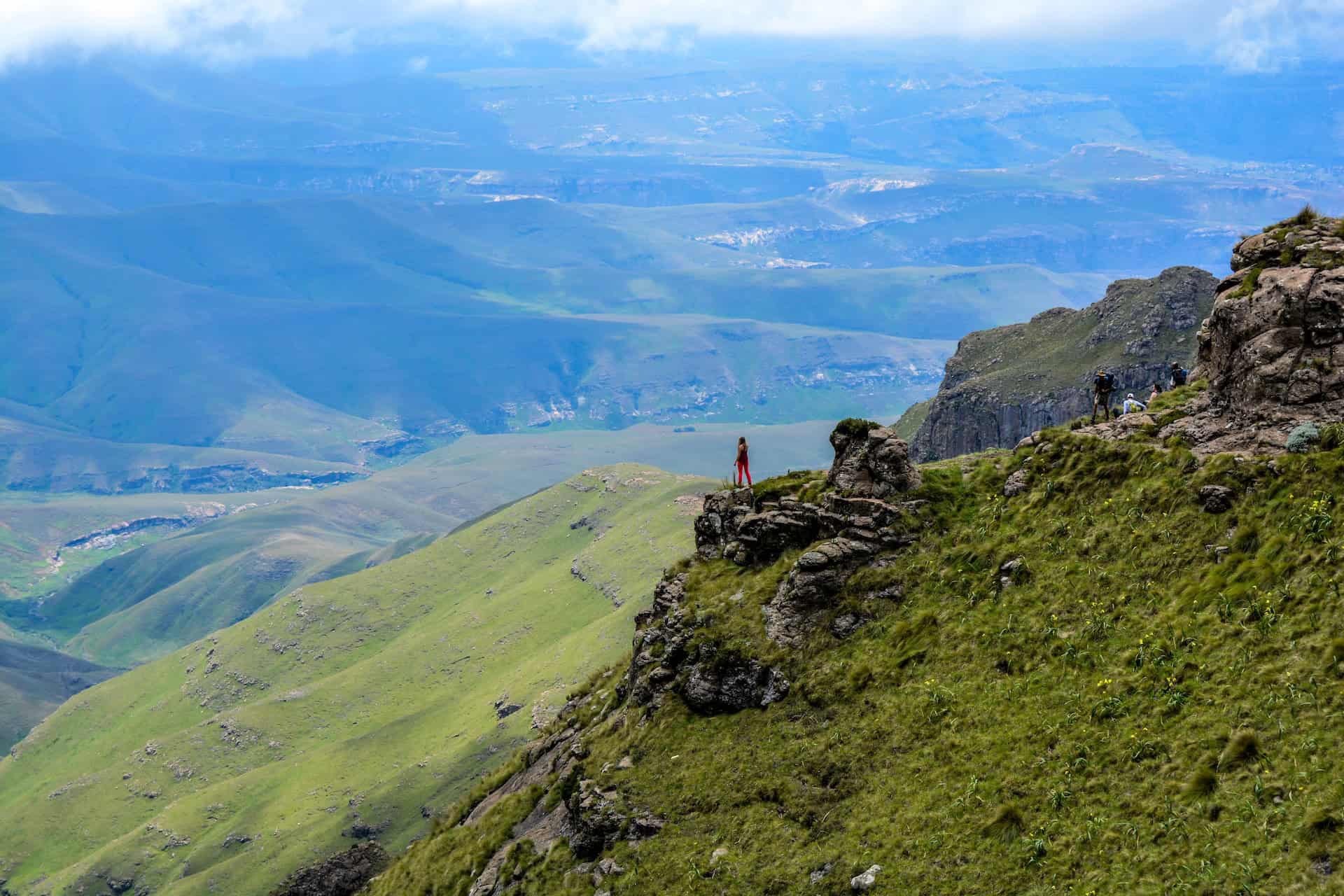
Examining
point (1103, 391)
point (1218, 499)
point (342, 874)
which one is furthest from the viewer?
point (342, 874)

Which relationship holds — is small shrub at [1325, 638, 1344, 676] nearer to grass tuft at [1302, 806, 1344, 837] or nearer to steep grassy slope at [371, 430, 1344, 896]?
steep grassy slope at [371, 430, 1344, 896]

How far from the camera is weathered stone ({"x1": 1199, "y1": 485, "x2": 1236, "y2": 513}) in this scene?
41.9m

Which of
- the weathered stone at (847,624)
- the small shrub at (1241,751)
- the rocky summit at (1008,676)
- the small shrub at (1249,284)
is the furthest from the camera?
the weathered stone at (847,624)

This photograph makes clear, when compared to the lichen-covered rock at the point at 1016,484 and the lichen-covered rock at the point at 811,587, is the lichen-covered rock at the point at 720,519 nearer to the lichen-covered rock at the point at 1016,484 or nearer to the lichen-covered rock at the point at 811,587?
the lichen-covered rock at the point at 811,587

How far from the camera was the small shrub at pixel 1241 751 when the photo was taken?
33.2 m

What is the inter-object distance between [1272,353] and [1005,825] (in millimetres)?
19692

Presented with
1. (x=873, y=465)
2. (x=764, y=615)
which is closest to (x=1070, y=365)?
(x=873, y=465)

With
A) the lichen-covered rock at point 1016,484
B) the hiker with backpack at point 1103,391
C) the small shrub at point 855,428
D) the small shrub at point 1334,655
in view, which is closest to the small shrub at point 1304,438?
the small shrub at point 1334,655

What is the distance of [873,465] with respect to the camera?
2104 inches

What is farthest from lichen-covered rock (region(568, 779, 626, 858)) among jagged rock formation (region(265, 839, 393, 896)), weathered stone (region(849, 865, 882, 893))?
jagged rock formation (region(265, 839, 393, 896))

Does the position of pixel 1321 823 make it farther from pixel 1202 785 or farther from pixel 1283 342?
pixel 1283 342

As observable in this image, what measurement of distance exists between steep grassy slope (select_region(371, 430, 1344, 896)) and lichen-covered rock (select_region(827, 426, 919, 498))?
1305 mm

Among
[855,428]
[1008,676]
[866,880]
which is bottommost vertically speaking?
[866,880]

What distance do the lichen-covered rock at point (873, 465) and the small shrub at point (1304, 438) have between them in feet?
49.2
